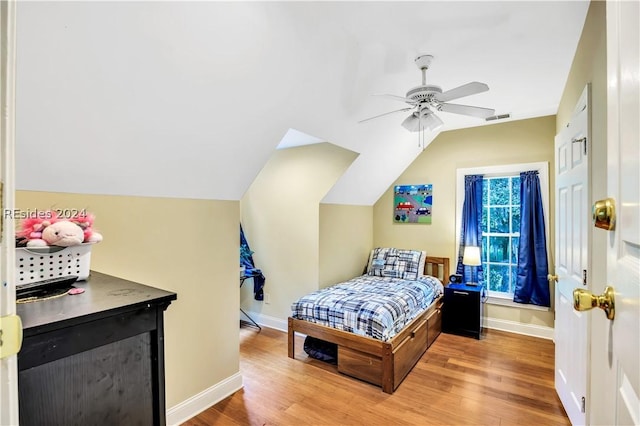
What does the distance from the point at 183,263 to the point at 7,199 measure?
187 centimetres

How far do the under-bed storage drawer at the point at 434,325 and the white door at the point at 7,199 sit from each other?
3419 mm

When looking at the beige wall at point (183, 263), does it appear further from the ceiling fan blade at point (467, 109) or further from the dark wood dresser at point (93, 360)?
the ceiling fan blade at point (467, 109)

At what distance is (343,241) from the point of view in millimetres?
4199

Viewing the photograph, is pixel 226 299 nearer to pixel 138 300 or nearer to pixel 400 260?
pixel 138 300

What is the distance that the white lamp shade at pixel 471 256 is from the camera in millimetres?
3729

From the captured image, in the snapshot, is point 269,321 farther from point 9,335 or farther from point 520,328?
point 9,335

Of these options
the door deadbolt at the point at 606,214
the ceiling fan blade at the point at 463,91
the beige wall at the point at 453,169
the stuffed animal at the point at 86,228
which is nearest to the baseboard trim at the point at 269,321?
the beige wall at the point at 453,169

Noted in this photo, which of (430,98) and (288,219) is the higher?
(430,98)

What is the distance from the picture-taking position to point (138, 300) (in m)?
0.98

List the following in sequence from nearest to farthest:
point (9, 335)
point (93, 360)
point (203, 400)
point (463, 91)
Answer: point (9, 335)
point (93, 360)
point (463, 91)
point (203, 400)

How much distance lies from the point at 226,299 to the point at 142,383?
5.19 ft

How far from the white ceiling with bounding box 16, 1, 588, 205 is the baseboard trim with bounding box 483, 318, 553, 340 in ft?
8.97

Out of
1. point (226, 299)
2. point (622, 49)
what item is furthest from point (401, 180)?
point (622, 49)

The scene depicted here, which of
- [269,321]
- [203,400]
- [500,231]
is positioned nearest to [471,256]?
[500,231]
